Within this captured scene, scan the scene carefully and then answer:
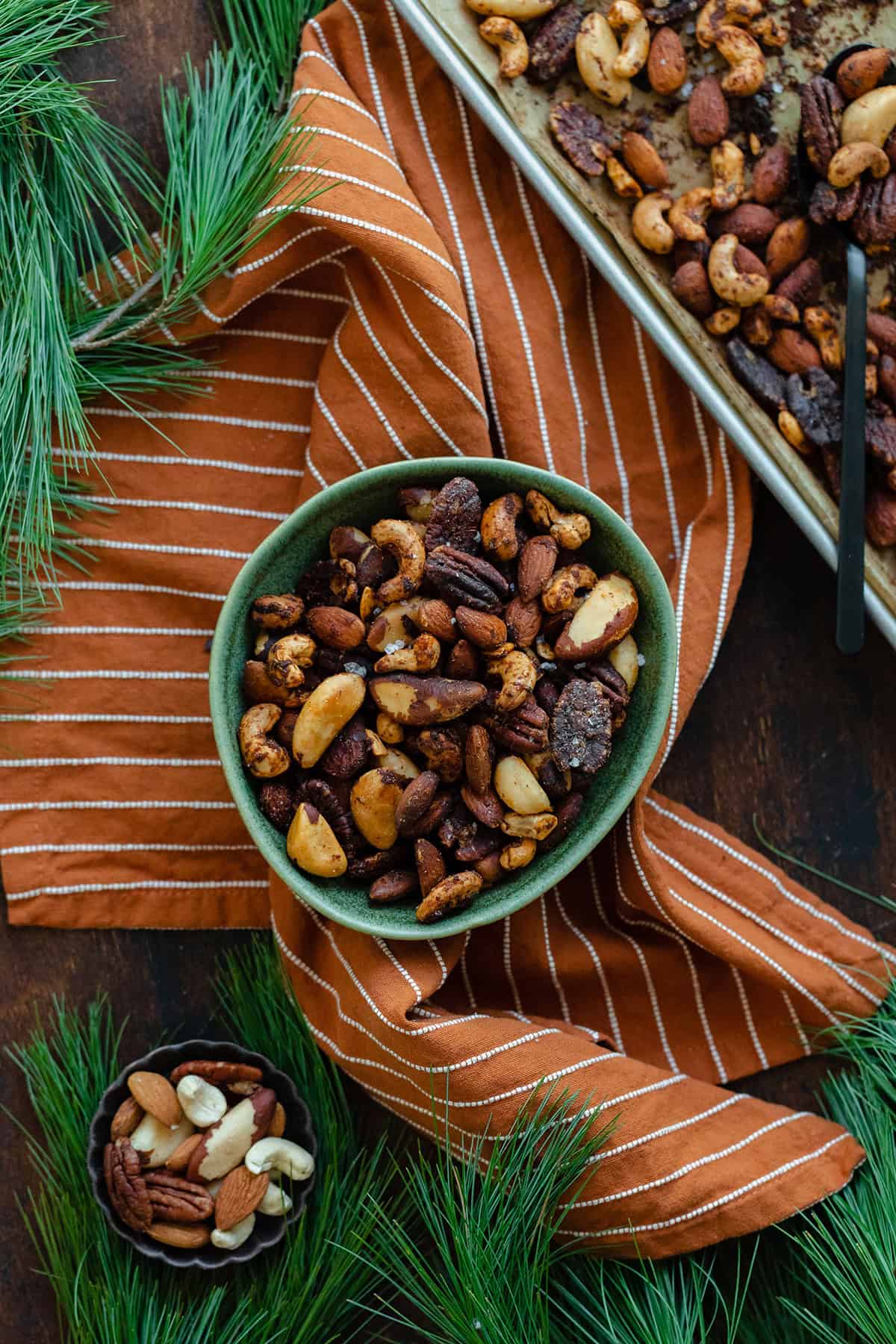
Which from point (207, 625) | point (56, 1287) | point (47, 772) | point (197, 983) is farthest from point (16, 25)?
point (56, 1287)

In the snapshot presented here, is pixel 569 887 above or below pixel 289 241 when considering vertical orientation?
below

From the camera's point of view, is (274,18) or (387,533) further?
(274,18)

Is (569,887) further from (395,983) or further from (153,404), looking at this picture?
(153,404)

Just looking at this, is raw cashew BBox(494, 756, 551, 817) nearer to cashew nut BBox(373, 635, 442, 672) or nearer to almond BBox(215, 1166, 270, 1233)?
cashew nut BBox(373, 635, 442, 672)

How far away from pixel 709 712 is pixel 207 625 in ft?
1.54

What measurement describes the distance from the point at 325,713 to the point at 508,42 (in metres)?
0.58

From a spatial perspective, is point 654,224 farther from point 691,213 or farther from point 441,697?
point 441,697

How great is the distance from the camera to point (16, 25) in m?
0.96

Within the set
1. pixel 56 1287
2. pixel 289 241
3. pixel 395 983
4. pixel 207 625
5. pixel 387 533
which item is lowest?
pixel 56 1287

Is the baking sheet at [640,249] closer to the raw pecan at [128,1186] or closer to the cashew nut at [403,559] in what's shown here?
the cashew nut at [403,559]

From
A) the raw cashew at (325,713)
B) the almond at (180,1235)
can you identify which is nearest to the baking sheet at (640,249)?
the raw cashew at (325,713)

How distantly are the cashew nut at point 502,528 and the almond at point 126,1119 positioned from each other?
553mm

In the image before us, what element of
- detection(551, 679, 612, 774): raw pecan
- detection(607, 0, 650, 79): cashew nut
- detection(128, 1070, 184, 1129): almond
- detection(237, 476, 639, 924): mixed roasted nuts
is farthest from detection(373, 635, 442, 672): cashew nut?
detection(607, 0, 650, 79): cashew nut

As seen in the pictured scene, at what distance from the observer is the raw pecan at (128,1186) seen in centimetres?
95
